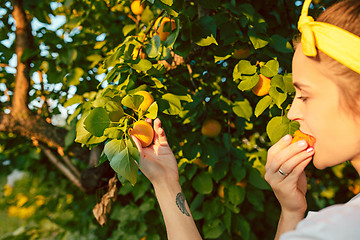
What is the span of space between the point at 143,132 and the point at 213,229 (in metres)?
0.78

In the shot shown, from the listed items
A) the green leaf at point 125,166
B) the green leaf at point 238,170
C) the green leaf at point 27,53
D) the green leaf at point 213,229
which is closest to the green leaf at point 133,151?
the green leaf at point 125,166

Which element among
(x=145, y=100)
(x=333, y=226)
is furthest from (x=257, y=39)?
(x=333, y=226)

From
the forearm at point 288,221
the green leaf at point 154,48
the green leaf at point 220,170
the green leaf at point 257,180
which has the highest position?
the green leaf at point 154,48

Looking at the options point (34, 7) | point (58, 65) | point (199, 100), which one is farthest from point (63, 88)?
point (199, 100)

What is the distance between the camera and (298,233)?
0.54m

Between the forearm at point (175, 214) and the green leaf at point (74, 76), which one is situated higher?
the green leaf at point (74, 76)

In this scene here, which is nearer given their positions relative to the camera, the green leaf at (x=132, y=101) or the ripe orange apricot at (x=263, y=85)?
the green leaf at (x=132, y=101)

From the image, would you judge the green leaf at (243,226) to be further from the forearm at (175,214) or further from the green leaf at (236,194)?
the forearm at (175,214)

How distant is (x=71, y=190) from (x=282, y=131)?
1.67m

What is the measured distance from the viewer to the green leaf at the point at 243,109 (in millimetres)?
1299

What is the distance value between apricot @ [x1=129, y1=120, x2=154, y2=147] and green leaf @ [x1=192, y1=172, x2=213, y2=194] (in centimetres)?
59

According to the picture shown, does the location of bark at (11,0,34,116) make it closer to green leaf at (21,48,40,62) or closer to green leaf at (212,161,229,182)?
green leaf at (21,48,40,62)

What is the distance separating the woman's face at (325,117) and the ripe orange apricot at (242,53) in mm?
502

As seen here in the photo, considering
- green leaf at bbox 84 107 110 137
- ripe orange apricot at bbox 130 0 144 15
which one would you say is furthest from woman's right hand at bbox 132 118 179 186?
ripe orange apricot at bbox 130 0 144 15
